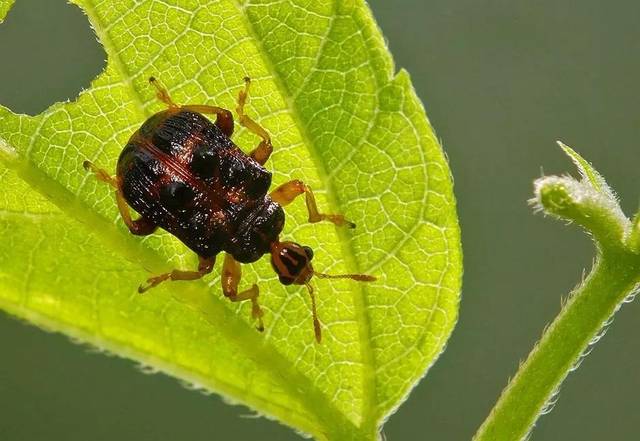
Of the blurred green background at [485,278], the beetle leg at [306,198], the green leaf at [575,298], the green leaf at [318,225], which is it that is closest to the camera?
the green leaf at [575,298]

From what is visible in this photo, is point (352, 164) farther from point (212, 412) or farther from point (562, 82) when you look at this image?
point (562, 82)

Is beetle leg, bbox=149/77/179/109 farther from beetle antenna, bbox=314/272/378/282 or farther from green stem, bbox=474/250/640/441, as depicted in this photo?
green stem, bbox=474/250/640/441

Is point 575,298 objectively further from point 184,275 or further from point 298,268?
point 184,275

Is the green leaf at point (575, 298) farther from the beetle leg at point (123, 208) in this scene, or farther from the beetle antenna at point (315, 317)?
the beetle leg at point (123, 208)

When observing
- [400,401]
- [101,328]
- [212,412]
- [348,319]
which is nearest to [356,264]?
[348,319]

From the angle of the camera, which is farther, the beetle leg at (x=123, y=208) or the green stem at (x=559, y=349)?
the beetle leg at (x=123, y=208)

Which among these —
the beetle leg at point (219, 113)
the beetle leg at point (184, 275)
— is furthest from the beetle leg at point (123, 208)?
the beetle leg at point (219, 113)
